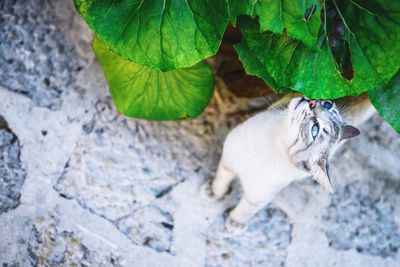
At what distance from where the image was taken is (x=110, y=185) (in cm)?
133

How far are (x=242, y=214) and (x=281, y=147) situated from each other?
0.28 metres

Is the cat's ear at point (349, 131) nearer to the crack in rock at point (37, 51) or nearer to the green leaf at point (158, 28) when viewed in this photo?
the green leaf at point (158, 28)

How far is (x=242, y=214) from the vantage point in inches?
51.0

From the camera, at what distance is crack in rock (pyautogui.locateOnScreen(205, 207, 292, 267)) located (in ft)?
4.37

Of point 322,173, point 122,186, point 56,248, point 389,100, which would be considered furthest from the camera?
point 122,186

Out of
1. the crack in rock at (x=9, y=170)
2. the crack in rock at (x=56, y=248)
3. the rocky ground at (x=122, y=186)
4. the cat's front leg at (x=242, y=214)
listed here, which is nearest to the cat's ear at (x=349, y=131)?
the cat's front leg at (x=242, y=214)

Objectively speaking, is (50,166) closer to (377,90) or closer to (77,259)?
(77,259)

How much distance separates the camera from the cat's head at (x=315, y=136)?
1006 mm

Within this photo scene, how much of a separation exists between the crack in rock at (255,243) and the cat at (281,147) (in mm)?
33

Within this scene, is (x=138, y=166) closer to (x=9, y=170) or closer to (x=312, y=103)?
(x=9, y=170)

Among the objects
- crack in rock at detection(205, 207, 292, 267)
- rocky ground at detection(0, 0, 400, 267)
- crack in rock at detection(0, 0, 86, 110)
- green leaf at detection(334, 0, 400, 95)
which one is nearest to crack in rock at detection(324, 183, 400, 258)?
rocky ground at detection(0, 0, 400, 267)

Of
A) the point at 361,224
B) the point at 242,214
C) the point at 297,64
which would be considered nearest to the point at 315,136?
the point at 297,64

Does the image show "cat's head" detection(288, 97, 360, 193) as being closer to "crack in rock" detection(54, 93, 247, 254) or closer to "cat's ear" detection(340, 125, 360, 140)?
"cat's ear" detection(340, 125, 360, 140)

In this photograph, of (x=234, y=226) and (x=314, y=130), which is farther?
(x=234, y=226)
